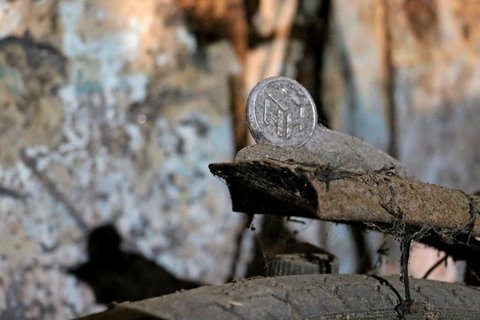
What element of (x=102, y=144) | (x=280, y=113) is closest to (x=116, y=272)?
(x=102, y=144)

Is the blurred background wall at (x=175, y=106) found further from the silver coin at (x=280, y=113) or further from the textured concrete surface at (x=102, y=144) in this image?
the silver coin at (x=280, y=113)

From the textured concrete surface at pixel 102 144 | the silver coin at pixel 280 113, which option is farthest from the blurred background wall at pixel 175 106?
the silver coin at pixel 280 113

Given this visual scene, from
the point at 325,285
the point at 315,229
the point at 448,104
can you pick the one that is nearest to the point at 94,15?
the point at 315,229

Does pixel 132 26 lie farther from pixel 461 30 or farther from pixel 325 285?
pixel 325 285

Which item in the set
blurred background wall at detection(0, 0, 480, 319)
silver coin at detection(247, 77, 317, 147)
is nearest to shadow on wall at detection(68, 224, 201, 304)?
blurred background wall at detection(0, 0, 480, 319)

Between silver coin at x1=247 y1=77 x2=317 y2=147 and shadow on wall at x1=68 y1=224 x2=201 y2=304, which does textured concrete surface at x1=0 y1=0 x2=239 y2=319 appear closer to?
shadow on wall at x1=68 y1=224 x2=201 y2=304

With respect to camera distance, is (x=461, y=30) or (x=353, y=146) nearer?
(x=353, y=146)
